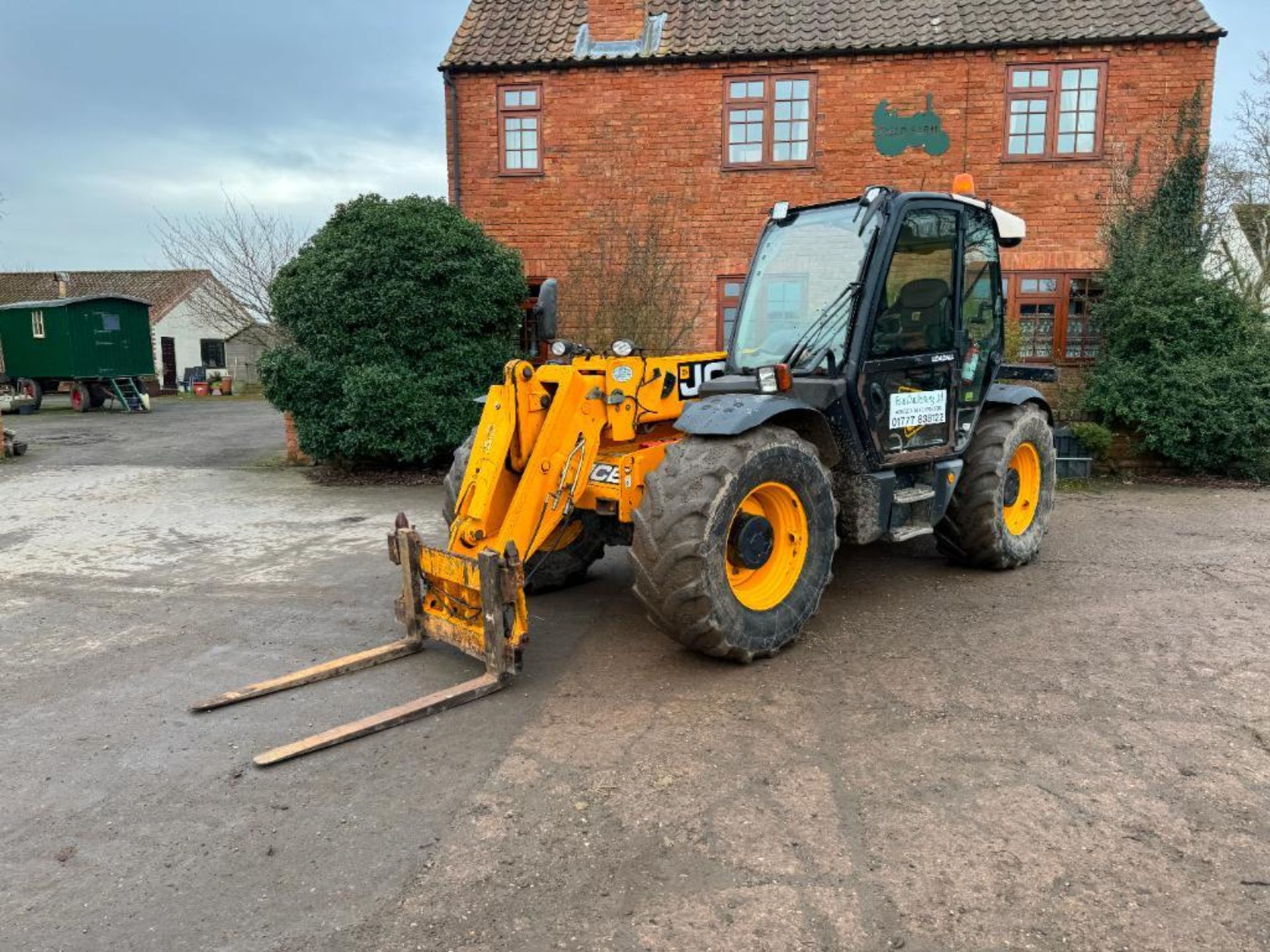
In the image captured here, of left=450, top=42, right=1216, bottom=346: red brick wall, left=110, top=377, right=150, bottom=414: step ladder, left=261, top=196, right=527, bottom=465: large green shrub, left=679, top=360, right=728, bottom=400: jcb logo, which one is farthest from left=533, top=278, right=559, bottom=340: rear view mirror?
left=110, top=377, right=150, bottom=414: step ladder

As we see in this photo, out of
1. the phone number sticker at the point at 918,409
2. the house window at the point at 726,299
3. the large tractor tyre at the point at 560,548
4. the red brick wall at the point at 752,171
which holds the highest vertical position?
the red brick wall at the point at 752,171

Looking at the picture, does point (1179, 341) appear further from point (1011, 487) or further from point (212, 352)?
point (212, 352)

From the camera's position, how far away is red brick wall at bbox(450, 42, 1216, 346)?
12.0m

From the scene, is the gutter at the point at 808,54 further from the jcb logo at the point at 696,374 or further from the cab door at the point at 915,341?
the jcb logo at the point at 696,374

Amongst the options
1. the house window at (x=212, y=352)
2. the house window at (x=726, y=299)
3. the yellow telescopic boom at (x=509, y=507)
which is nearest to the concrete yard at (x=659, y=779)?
the yellow telescopic boom at (x=509, y=507)

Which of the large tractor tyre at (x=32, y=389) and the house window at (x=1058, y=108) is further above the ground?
the house window at (x=1058, y=108)

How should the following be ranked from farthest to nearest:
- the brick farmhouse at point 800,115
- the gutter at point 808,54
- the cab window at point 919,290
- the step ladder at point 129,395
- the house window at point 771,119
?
the step ladder at point 129,395
the house window at point 771,119
the brick farmhouse at point 800,115
the gutter at point 808,54
the cab window at point 919,290

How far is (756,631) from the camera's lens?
4.63m

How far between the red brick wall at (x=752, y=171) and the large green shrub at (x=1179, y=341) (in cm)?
62

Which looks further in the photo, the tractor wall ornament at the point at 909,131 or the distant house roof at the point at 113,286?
the distant house roof at the point at 113,286

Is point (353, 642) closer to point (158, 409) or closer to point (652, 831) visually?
point (652, 831)

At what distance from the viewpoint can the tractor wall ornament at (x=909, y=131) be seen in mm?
12328

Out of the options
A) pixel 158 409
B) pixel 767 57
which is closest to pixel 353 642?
pixel 767 57

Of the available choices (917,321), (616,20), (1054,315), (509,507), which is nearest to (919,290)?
(917,321)
